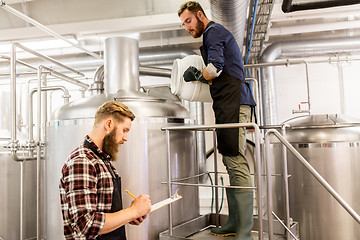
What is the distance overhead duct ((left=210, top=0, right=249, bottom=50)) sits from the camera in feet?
7.89

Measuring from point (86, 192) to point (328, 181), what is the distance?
7.87 feet

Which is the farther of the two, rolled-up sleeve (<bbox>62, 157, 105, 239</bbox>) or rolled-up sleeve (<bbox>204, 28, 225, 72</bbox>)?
rolled-up sleeve (<bbox>204, 28, 225, 72</bbox>)

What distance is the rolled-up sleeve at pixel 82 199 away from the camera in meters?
1.04

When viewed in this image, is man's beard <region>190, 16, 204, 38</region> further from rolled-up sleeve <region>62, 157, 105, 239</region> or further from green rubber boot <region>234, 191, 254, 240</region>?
rolled-up sleeve <region>62, 157, 105, 239</region>

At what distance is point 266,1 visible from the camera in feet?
8.48

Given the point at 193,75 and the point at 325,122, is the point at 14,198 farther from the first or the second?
the point at 325,122

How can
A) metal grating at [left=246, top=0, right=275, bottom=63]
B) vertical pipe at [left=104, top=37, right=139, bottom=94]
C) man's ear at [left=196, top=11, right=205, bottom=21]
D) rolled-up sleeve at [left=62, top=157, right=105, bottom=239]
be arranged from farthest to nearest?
1. metal grating at [left=246, top=0, right=275, bottom=63]
2. vertical pipe at [left=104, top=37, right=139, bottom=94]
3. man's ear at [left=196, top=11, right=205, bottom=21]
4. rolled-up sleeve at [left=62, top=157, right=105, bottom=239]

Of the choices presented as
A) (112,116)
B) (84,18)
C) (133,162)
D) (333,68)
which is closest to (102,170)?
(112,116)

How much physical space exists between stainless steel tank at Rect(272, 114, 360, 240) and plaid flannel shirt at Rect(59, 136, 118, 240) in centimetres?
220

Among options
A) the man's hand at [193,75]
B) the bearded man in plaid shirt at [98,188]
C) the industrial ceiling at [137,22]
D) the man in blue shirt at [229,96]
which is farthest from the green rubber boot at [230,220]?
the industrial ceiling at [137,22]

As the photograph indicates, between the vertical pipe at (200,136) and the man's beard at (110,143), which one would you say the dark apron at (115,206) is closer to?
the man's beard at (110,143)

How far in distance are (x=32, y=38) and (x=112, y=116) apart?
3227 mm

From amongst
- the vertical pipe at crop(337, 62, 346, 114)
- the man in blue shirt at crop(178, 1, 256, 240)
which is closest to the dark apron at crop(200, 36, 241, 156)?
the man in blue shirt at crop(178, 1, 256, 240)

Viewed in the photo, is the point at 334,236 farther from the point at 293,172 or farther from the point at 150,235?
the point at 150,235
